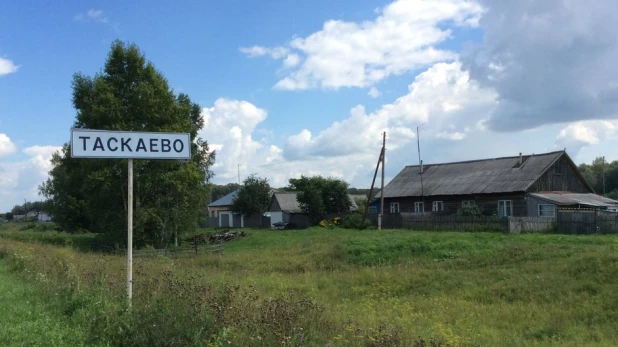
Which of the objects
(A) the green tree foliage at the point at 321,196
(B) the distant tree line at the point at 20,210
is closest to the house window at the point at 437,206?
(A) the green tree foliage at the point at 321,196

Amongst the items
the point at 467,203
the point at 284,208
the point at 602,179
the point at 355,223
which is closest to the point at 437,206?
the point at 467,203

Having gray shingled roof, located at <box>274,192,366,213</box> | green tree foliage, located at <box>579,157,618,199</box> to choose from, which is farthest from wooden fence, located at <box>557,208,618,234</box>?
green tree foliage, located at <box>579,157,618,199</box>

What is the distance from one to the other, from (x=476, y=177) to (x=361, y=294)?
28.8 m

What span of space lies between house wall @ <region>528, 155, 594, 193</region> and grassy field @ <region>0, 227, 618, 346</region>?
54.8 feet

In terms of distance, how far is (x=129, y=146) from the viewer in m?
6.98

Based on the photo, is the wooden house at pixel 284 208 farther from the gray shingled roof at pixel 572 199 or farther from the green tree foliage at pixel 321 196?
the gray shingled roof at pixel 572 199

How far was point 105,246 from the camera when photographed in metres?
31.0

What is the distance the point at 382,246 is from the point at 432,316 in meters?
12.0

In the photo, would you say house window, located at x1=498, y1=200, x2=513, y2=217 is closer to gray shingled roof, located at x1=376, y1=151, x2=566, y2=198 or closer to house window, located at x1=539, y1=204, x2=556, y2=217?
gray shingled roof, located at x1=376, y1=151, x2=566, y2=198

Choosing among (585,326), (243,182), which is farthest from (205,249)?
(243,182)

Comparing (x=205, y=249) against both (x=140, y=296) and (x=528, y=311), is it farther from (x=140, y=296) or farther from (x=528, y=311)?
(x=140, y=296)

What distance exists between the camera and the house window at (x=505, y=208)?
37969mm

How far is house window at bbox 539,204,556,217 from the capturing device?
35.8 metres

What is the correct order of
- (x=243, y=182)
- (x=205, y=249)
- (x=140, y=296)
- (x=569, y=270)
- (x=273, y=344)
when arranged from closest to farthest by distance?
(x=273, y=344)
(x=140, y=296)
(x=569, y=270)
(x=205, y=249)
(x=243, y=182)
